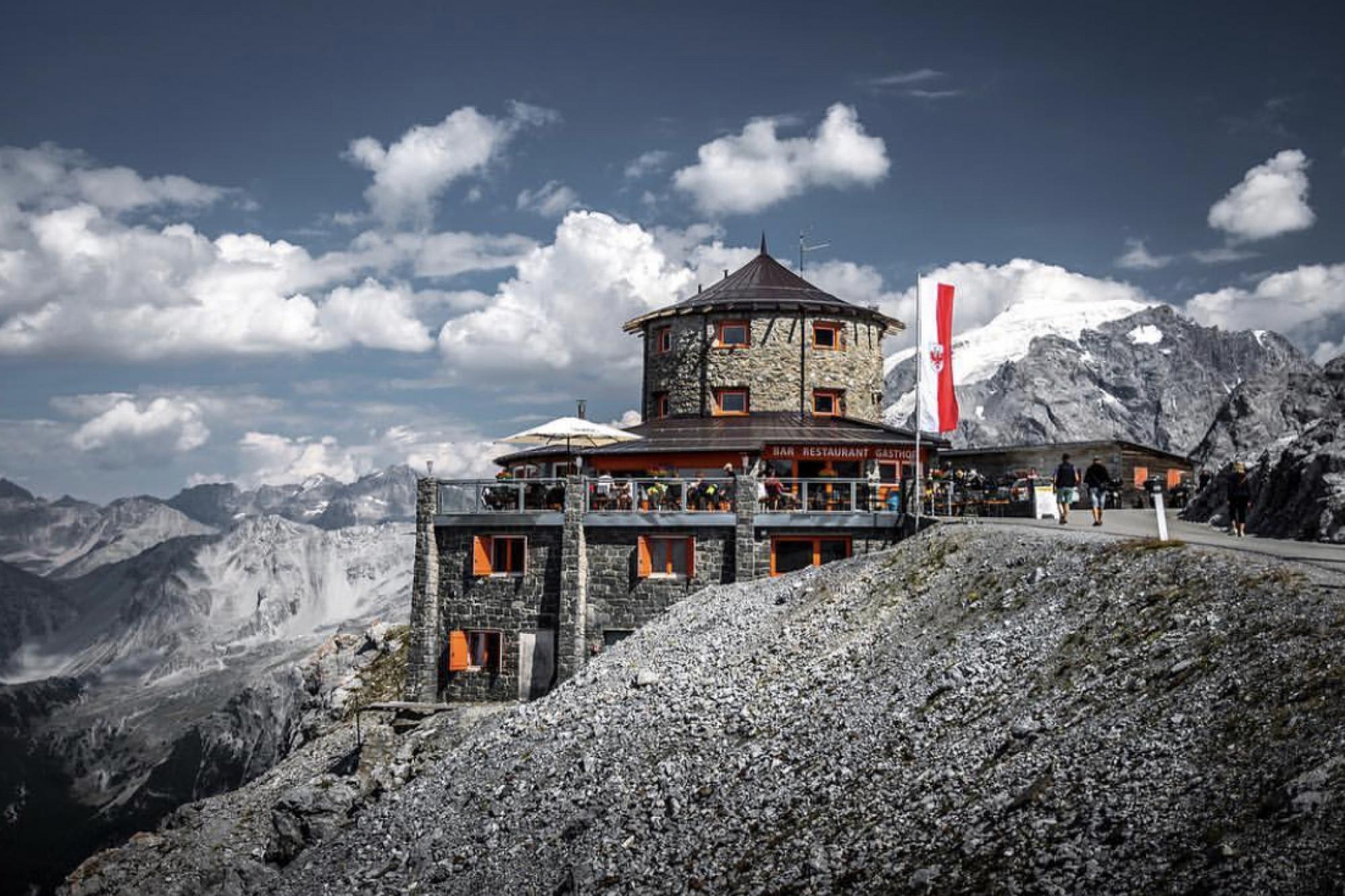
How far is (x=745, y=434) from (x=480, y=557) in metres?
12.3

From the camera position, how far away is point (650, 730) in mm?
22578

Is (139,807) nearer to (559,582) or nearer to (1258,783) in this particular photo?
(559,582)

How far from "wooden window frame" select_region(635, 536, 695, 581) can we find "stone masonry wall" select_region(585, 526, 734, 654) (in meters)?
0.09

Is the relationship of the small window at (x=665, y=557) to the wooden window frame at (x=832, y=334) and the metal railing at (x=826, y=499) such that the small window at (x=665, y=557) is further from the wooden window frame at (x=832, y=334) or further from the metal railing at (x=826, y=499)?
the wooden window frame at (x=832, y=334)

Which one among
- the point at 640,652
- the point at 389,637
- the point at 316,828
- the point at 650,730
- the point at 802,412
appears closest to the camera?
the point at 650,730

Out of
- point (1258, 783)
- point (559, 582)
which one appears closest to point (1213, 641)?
point (1258, 783)

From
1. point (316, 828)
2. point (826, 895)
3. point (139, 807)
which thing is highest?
point (826, 895)

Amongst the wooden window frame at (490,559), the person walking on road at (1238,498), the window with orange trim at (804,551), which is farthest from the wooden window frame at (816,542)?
the person walking on road at (1238,498)

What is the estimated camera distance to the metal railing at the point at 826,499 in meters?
35.1

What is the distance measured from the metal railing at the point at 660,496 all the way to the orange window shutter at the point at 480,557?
140 inches

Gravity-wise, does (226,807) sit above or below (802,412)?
below

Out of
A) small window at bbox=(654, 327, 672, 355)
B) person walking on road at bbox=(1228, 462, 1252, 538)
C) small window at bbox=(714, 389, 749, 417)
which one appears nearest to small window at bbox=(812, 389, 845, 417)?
small window at bbox=(714, 389, 749, 417)

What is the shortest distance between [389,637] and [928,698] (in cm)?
3909

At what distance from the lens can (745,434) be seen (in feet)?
143
